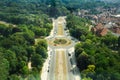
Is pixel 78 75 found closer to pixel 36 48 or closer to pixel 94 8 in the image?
pixel 36 48

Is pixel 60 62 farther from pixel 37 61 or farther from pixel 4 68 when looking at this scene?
pixel 4 68

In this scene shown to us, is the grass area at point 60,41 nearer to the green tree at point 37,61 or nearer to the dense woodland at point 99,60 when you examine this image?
the dense woodland at point 99,60

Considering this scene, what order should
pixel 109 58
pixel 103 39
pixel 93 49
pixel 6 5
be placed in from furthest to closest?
pixel 6 5, pixel 103 39, pixel 93 49, pixel 109 58

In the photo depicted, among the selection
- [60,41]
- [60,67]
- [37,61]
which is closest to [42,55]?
[37,61]

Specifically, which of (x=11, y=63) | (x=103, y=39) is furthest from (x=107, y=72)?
(x=103, y=39)

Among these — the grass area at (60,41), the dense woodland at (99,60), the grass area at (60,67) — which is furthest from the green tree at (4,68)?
the grass area at (60,41)

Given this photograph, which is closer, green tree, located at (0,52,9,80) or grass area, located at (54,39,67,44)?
green tree, located at (0,52,9,80)

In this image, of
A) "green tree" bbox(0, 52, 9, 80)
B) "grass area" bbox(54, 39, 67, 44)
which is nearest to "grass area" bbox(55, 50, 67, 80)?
"grass area" bbox(54, 39, 67, 44)

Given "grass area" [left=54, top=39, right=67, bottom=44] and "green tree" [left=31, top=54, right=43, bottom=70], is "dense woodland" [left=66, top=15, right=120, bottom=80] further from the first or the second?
"grass area" [left=54, top=39, right=67, bottom=44]
